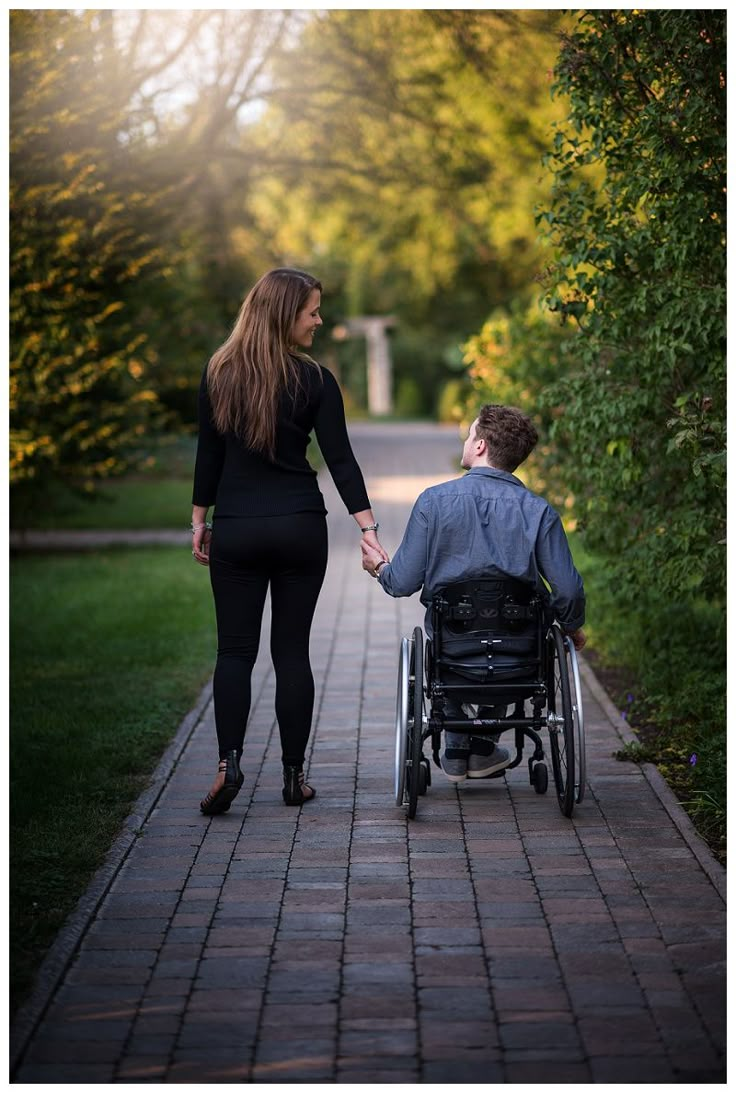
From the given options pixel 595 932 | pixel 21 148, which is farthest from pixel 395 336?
pixel 595 932

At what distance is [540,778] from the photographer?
5418 millimetres

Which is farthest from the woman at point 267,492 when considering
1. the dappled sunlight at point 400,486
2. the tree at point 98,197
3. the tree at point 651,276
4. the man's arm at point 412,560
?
the dappled sunlight at point 400,486

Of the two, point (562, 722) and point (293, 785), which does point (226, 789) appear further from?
point (562, 722)

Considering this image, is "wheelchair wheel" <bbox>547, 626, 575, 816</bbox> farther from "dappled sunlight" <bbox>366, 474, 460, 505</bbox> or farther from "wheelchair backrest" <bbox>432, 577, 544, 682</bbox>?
"dappled sunlight" <bbox>366, 474, 460, 505</bbox>

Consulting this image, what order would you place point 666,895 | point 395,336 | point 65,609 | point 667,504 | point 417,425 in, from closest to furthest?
1. point 666,895
2. point 667,504
3. point 65,609
4. point 417,425
5. point 395,336

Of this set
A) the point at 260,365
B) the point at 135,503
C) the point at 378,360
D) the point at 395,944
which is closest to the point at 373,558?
the point at 260,365

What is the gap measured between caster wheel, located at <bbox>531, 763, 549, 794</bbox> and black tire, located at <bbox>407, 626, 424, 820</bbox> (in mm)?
565

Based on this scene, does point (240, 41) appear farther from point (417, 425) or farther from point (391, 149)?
point (417, 425)

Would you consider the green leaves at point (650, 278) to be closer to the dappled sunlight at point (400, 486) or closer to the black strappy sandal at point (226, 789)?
the black strappy sandal at point (226, 789)

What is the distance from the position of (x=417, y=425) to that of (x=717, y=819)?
33.2 meters

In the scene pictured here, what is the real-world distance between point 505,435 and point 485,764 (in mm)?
1315

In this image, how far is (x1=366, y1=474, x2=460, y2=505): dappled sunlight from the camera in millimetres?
18400

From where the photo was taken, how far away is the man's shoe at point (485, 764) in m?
5.52

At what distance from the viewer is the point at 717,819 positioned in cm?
506
